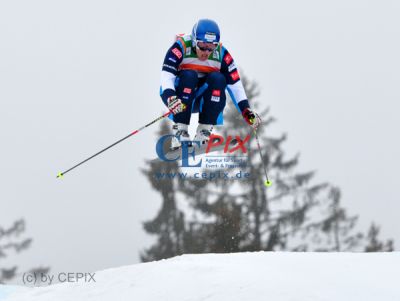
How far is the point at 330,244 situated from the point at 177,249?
12.8 metres

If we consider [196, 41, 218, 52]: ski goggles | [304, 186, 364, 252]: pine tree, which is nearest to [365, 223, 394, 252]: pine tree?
[304, 186, 364, 252]: pine tree

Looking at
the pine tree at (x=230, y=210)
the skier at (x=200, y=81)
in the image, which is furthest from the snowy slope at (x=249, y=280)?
the pine tree at (x=230, y=210)

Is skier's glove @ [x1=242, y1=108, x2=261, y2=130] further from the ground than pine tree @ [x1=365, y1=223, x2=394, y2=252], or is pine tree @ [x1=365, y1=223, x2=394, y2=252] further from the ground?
skier's glove @ [x1=242, y1=108, x2=261, y2=130]

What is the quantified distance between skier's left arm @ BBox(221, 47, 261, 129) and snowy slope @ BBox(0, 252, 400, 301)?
1518 mm

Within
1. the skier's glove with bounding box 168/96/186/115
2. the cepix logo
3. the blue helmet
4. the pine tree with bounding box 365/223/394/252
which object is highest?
the blue helmet

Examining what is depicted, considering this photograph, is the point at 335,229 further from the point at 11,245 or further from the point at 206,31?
the point at 206,31

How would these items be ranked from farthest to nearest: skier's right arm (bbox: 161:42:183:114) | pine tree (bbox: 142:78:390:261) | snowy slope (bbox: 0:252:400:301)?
pine tree (bbox: 142:78:390:261) < skier's right arm (bbox: 161:42:183:114) < snowy slope (bbox: 0:252:400:301)

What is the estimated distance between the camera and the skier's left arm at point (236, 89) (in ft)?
24.7

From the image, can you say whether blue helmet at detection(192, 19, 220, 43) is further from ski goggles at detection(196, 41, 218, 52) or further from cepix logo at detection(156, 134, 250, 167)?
cepix logo at detection(156, 134, 250, 167)

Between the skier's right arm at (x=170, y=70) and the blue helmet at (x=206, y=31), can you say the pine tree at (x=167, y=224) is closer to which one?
the skier's right arm at (x=170, y=70)

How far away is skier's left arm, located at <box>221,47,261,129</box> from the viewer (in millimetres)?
7516

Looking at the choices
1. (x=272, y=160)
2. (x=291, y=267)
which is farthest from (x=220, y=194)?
(x=291, y=267)

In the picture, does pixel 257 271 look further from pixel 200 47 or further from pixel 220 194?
pixel 220 194

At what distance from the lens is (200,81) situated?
7.55 metres
